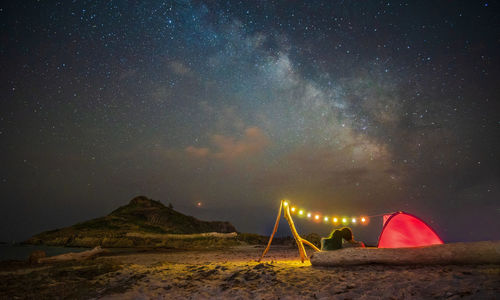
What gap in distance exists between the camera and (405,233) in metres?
10.7

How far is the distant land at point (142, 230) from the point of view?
107 feet

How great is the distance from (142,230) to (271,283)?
48.1 metres

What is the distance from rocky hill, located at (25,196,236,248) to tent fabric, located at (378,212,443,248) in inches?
1101

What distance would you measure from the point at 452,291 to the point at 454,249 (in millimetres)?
2750

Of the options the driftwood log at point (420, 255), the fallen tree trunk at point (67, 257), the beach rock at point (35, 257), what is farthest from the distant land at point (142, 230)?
the driftwood log at point (420, 255)

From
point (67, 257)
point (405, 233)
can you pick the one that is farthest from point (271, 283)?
point (67, 257)

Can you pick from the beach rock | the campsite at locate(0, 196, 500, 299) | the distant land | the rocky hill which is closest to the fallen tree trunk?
the beach rock

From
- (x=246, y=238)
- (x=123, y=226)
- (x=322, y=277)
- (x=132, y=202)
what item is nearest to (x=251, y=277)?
(x=322, y=277)

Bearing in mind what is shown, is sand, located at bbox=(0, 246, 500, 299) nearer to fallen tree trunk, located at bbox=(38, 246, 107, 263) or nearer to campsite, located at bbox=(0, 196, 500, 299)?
campsite, located at bbox=(0, 196, 500, 299)

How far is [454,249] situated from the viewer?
6.41m

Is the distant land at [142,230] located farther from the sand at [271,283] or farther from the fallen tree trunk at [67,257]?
the sand at [271,283]

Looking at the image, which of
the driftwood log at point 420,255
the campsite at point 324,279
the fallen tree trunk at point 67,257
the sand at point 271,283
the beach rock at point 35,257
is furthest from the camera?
the fallen tree trunk at point 67,257

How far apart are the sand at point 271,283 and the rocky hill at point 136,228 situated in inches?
994

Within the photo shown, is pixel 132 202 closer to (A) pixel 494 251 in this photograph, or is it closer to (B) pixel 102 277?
(B) pixel 102 277
